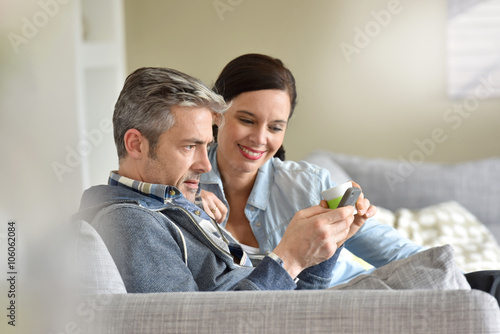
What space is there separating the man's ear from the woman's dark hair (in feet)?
1.63

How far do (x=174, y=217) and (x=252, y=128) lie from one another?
1.89 feet

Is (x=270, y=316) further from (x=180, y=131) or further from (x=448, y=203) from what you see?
(x=448, y=203)

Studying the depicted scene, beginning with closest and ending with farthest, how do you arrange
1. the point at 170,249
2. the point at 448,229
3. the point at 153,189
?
the point at 170,249 < the point at 153,189 < the point at 448,229

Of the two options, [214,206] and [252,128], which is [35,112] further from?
[252,128]

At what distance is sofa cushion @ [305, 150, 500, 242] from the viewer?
321 centimetres

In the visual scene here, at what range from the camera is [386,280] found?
100 centimetres

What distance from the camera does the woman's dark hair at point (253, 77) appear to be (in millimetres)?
1777

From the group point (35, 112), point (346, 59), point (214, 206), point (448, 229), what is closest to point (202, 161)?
point (214, 206)

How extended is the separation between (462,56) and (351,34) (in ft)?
2.26

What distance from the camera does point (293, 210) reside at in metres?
1.72

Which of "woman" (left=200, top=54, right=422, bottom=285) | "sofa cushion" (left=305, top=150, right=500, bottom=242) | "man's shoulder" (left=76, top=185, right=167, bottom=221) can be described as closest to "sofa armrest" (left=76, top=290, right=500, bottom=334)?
"man's shoulder" (left=76, top=185, right=167, bottom=221)

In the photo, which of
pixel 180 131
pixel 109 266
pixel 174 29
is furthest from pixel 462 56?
pixel 109 266

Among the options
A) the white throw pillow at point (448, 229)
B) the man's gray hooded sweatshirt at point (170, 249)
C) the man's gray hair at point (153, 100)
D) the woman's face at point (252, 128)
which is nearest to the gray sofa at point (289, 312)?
the man's gray hooded sweatshirt at point (170, 249)

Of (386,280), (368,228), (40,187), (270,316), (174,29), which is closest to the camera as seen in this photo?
(40,187)
